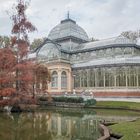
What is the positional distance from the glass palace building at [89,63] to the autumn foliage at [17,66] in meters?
16.2

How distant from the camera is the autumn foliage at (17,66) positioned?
88.2 ft

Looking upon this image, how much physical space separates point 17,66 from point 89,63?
21446mm

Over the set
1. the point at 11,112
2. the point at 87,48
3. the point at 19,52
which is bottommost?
the point at 11,112

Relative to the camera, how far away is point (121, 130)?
41.0 ft

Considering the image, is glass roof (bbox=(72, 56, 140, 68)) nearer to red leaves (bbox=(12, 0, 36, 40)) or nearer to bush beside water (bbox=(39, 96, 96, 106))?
bush beside water (bbox=(39, 96, 96, 106))

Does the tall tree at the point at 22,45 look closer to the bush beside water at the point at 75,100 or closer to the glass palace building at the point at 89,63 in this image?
the bush beside water at the point at 75,100

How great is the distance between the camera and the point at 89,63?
155 ft

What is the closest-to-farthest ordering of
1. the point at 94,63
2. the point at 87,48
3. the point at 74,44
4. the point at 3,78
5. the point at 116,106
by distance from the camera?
the point at 3,78
the point at 116,106
the point at 94,63
the point at 87,48
the point at 74,44

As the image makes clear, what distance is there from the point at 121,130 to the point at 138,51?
1428 inches

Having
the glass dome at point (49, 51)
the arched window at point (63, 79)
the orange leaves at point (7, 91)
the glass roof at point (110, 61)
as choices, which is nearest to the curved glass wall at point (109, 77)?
the glass roof at point (110, 61)

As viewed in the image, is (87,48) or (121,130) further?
(87,48)

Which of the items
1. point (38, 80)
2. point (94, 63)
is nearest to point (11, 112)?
point (38, 80)

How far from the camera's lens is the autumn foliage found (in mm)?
26875

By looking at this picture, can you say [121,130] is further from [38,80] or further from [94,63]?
[94,63]
